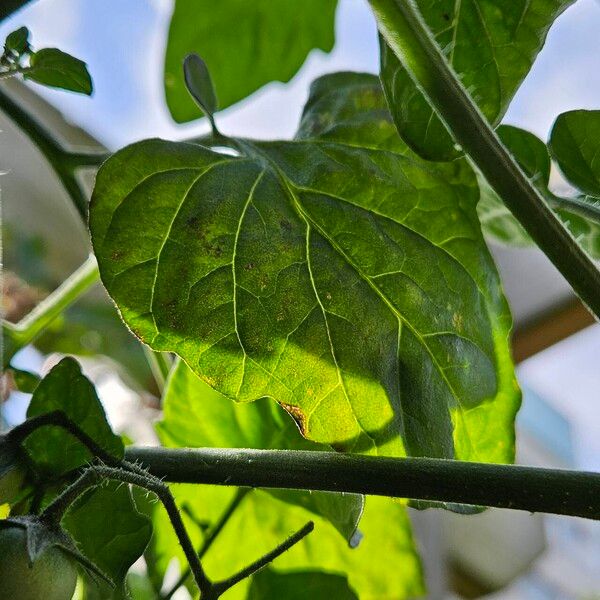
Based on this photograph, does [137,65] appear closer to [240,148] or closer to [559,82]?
[559,82]

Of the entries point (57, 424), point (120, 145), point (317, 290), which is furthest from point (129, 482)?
point (120, 145)

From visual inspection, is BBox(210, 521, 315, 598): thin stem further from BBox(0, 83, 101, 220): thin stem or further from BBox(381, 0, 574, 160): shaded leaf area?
BBox(0, 83, 101, 220): thin stem

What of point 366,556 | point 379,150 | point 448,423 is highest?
point 379,150

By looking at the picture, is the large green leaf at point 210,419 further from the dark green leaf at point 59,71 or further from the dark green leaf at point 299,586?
the dark green leaf at point 59,71

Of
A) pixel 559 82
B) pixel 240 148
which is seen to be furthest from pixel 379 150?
pixel 559 82

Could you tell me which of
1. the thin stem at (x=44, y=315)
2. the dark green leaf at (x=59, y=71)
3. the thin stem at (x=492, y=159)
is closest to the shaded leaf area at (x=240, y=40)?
the thin stem at (x=44, y=315)

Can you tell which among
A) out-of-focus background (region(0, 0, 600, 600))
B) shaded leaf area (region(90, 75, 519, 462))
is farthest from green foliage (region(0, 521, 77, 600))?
out-of-focus background (region(0, 0, 600, 600))

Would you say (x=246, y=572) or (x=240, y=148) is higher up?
(x=240, y=148)
